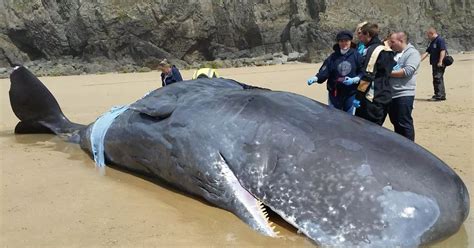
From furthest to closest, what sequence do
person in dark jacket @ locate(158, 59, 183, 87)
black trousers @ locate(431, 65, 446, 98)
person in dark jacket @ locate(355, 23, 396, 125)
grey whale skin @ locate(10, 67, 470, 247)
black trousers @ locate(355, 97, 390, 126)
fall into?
black trousers @ locate(431, 65, 446, 98), person in dark jacket @ locate(158, 59, 183, 87), black trousers @ locate(355, 97, 390, 126), person in dark jacket @ locate(355, 23, 396, 125), grey whale skin @ locate(10, 67, 470, 247)

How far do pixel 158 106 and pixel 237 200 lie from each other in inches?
59.7

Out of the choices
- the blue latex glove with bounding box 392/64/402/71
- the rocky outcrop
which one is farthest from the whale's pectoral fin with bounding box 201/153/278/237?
the rocky outcrop

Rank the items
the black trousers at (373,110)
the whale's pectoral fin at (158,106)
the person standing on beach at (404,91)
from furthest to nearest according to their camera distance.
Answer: the person standing on beach at (404,91), the black trousers at (373,110), the whale's pectoral fin at (158,106)

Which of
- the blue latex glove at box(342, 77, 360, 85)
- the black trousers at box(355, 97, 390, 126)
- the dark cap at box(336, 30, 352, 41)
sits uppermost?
the dark cap at box(336, 30, 352, 41)

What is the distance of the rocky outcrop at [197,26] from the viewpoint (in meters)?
31.3

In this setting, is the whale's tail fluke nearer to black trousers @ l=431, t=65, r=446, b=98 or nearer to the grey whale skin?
the grey whale skin

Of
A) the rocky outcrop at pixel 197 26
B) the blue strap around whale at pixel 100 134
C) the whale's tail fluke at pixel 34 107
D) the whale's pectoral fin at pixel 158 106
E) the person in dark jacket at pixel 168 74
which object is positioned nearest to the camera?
the whale's pectoral fin at pixel 158 106

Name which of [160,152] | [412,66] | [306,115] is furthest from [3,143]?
[412,66]

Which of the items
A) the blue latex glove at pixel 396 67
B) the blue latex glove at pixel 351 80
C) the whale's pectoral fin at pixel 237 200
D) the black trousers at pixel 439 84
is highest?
the blue latex glove at pixel 396 67

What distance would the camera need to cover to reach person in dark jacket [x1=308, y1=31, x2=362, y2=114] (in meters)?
5.98

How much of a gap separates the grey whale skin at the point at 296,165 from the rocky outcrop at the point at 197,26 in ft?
84.6

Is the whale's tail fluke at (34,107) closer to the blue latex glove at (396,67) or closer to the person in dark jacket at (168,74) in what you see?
the person in dark jacket at (168,74)

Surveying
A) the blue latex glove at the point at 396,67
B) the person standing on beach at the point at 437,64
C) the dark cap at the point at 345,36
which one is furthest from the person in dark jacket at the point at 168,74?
the person standing on beach at the point at 437,64

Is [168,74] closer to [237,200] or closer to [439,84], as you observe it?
[237,200]
